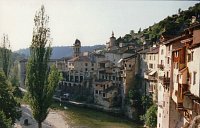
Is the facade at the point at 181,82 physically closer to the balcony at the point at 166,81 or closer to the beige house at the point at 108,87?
the balcony at the point at 166,81

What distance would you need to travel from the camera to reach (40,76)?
40406 mm

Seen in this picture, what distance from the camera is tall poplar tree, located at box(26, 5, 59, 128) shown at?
39875 mm

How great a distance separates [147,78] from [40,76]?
2362 centimetres

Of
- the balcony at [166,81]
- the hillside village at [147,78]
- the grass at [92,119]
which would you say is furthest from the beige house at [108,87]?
the balcony at [166,81]

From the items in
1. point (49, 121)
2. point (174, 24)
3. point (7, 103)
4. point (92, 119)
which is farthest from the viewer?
point (174, 24)

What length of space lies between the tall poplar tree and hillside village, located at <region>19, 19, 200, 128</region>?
10791mm

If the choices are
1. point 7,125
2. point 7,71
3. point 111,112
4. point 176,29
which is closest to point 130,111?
point 111,112

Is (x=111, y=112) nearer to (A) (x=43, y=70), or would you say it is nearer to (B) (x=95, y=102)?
(B) (x=95, y=102)

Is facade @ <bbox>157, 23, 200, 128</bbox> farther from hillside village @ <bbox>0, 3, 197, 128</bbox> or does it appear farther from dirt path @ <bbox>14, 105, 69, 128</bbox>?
dirt path @ <bbox>14, 105, 69, 128</bbox>

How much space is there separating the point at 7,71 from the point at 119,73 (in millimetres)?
18928

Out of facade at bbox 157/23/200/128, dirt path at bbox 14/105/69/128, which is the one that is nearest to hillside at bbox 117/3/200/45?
dirt path at bbox 14/105/69/128

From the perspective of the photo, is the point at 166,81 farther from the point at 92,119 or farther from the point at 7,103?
the point at 92,119

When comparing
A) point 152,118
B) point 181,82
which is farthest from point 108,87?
point 181,82

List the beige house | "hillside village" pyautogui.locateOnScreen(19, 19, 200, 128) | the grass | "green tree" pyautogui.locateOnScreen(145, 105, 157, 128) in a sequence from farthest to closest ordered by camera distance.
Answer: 1. the beige house
2. the grass
3. "green tree" pyautogui.locateOnScreen(145, 105, 157, 128)
4. "hillside village" pyautogui.locateOnScreen(19, 19, 200, 128)
